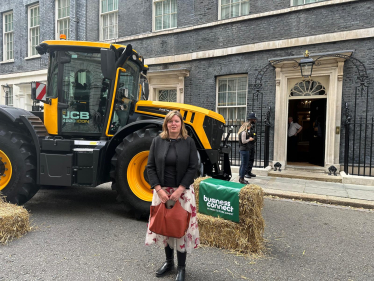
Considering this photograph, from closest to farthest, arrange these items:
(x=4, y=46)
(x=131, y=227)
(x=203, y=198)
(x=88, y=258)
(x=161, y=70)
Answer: (x=88, y=258) → (x=203, y=198) → (x=131, y=227) → (x=161, y=70) → (x=4, y=46)

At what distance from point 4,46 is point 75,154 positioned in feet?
51.9

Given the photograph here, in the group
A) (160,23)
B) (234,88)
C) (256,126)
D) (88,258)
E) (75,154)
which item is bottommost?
(88,258)

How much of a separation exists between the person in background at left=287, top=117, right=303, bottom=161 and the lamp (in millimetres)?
1904

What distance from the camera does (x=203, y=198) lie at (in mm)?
3656

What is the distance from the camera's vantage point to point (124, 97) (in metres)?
5.09

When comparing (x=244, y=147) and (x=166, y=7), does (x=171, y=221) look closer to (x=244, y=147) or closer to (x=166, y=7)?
(x=244, y=147)

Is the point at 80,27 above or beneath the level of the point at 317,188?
above

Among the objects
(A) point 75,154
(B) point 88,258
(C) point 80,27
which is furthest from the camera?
(C) point 80,27

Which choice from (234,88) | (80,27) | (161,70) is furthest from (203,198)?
(80,27)

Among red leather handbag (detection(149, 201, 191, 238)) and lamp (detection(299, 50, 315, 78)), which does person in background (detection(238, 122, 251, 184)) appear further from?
red leather handbag (detection(149, 201, 191, 238))

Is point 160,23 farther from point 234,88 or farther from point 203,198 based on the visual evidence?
point 203,198

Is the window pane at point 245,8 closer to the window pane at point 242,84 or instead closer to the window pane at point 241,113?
the window pane at point 242,84

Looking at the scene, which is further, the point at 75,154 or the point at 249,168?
the point at 249,168

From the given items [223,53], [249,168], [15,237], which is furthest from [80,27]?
[15,237]
